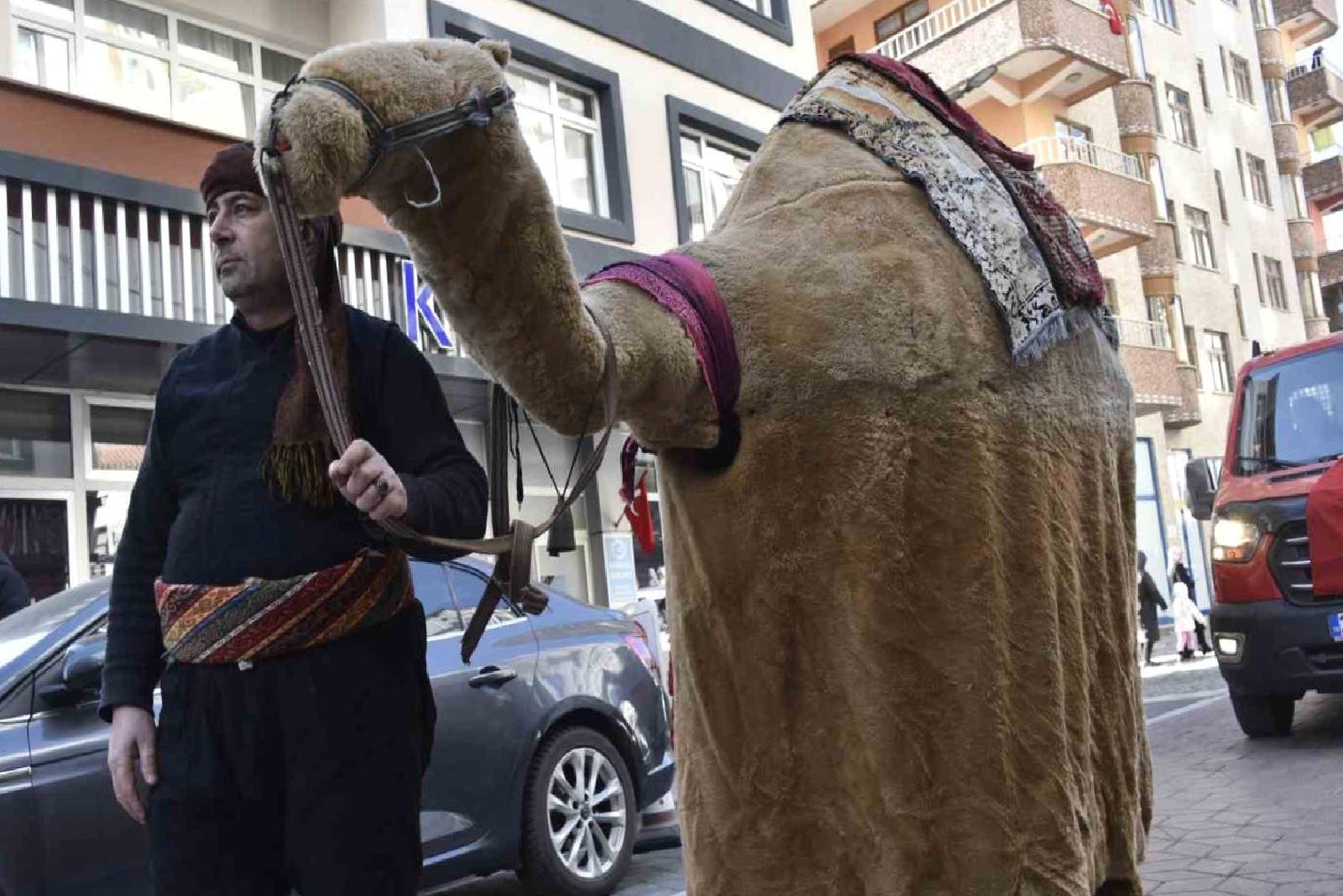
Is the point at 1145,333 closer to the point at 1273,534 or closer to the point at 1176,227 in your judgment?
the point at 1176,227

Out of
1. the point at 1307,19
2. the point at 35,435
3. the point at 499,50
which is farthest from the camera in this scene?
the point at 1307,19

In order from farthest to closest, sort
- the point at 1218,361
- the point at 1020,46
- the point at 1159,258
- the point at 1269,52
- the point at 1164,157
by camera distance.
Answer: the point at 1269,52 < the point at 1218,361 < the point at 1164,157 < the point at 1159,258 < the point at 1020,46

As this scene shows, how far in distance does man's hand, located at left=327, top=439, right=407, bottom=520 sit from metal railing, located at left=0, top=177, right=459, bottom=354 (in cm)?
789

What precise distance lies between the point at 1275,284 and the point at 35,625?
3589 cm

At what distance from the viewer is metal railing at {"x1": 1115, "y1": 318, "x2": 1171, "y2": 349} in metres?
25.9

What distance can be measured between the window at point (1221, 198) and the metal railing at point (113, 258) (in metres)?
26.8

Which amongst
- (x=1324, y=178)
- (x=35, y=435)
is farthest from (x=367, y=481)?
(x=1324, y=178)

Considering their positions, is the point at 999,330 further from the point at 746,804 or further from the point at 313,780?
the point at 313,780

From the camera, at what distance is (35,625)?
496 cm

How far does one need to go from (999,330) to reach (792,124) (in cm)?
50

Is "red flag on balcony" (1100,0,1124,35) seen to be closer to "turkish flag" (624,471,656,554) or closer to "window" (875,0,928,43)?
"window" (875,0,928,43)

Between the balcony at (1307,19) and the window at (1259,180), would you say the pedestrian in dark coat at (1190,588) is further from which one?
the balcony at (1307,19)

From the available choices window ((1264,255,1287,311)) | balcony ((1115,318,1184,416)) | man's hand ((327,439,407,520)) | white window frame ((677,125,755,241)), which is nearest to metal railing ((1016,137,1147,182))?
balcony ((1115,318,1184,416))

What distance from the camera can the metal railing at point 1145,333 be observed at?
25.9 metres
